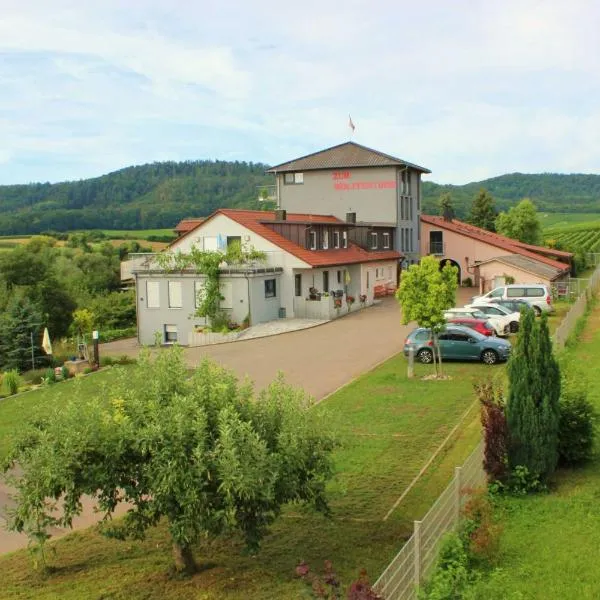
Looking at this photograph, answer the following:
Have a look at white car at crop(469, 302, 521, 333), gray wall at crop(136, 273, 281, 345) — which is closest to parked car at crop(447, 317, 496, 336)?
white car at crop(469, 302, 521, 333)

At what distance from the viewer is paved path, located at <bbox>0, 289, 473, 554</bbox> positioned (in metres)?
24.7

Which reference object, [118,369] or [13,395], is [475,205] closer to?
[13,395]

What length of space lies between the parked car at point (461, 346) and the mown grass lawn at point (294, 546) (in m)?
8.56

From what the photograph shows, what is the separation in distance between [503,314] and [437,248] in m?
25.4

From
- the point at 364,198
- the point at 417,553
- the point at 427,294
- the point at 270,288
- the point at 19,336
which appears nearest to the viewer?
the point at 417,553

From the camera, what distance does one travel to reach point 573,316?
29188 millimetres

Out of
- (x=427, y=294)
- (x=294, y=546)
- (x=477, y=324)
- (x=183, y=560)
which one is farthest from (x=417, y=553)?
(x=477, y=324)

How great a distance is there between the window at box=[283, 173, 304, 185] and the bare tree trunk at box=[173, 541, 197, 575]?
4722 cm

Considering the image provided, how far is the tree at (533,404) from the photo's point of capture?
1181 cm

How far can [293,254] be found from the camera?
127ft

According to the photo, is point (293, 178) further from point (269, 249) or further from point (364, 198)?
point (269, 249)

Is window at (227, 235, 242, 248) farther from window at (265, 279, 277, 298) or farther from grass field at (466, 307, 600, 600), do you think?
grass field at (466, 307, 600, 600)

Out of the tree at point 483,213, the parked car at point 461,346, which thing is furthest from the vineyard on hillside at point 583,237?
the parked car at point 461,346

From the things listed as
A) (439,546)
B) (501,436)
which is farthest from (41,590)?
(501,436)
